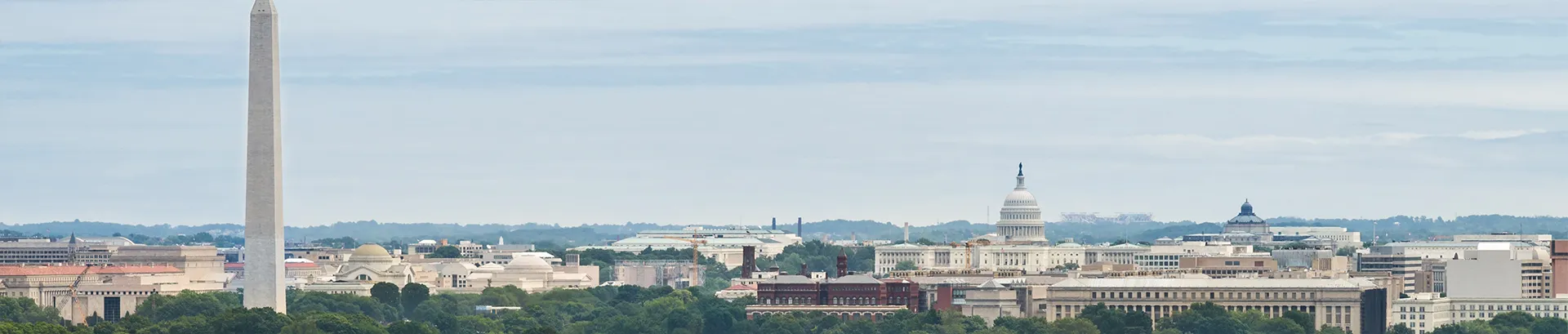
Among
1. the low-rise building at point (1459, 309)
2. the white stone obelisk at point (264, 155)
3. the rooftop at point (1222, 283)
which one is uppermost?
the white stone obelisk at point (264, 155)

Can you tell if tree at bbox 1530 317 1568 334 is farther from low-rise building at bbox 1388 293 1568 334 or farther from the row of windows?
the row of windows

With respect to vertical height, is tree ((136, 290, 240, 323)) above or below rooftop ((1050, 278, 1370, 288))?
below

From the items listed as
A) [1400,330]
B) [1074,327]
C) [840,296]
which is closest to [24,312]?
[840,296]

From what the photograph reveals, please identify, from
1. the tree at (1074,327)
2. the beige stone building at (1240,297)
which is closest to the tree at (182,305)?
the tree at (1074,327)

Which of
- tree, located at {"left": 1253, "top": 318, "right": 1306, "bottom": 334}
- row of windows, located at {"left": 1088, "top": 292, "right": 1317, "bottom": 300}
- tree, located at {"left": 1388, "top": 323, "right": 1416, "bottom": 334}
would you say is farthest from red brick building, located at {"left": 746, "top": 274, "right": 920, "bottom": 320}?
tree, located at {"left": 1253, "top": 318, "right": 1306, "bottom": 334}

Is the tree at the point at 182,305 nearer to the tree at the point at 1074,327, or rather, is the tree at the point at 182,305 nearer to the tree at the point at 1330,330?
the tree at the point at 1074,327

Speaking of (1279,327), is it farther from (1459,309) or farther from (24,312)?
(24,312)
